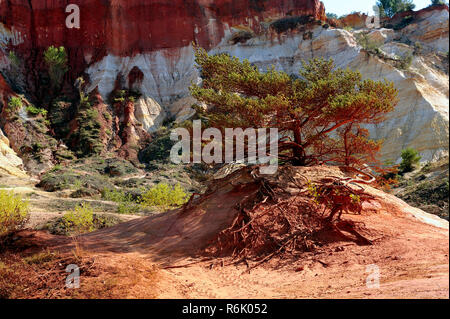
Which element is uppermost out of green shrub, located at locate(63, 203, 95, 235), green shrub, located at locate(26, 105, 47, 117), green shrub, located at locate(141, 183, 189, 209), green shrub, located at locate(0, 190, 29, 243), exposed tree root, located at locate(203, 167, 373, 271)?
green shrub, located at locate(26, 105, 47, 117)

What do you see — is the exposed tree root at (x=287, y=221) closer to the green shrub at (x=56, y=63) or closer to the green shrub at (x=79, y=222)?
the green shrub at (x=79, y=222)

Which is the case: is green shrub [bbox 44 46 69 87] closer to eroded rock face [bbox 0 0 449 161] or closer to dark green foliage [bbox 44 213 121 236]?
eroded rock face [bbox 0 0 449 161]

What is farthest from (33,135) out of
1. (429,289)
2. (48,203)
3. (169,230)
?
(429,289)

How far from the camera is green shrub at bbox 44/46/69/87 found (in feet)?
117

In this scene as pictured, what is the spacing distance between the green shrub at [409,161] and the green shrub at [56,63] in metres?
34.2

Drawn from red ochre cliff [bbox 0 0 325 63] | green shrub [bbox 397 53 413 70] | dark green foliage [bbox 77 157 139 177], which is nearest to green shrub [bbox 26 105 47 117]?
red ochre cliff [bbox 0 0 325 63]

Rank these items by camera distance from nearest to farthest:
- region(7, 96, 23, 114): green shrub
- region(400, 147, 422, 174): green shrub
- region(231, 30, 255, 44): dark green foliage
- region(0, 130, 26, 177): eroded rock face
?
1. region(400, 147, 422, 174): green shrub
2. region(0, 130, 26, 177): eroded rock face
3. region(7, 96, 23, 114): green shrub
4. region(231, 30, 255, 44): dark green foliage

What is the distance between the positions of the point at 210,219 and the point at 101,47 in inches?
1438

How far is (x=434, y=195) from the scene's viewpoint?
46.0 feet

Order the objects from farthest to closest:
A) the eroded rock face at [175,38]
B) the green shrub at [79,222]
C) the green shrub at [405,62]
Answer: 1. the eroded rock face at [175,38]
2. the green shrub at [405,62]
3. the green shrub at [79,222]

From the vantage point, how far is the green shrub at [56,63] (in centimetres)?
3581

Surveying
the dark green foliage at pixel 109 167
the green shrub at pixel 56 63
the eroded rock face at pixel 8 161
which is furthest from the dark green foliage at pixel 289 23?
the eroded rock face at pixel 8 161

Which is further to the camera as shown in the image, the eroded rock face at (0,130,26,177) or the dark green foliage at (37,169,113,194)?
the eroded rock face at (0,130,26,177)

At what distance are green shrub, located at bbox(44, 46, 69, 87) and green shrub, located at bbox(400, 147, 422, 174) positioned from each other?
3422cm
